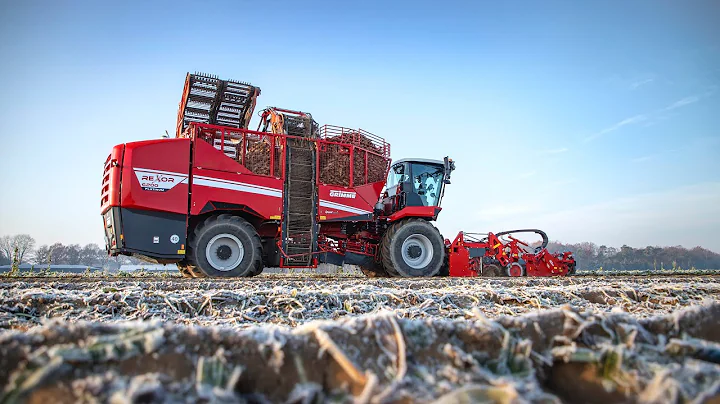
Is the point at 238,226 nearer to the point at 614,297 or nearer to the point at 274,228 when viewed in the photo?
the point at 274,228

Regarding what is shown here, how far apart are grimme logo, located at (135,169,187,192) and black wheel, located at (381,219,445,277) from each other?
514 cm

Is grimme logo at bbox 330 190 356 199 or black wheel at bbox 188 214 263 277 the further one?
grimme logo at bbox 330 190 356 199

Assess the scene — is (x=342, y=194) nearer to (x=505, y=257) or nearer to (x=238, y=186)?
(x=238, y=186)

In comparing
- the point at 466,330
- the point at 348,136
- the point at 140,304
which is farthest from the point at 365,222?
the point at 466,330

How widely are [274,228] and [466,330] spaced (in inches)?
325

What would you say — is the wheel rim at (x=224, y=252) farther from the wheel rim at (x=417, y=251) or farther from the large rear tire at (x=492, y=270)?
the large rear tire at (x=492, y=270)

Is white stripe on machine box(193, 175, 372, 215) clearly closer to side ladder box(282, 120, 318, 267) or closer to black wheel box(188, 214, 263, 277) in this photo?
side ladder box(282, 120, 318, 267)

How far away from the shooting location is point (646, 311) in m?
3.58

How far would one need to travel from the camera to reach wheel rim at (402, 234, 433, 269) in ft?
34.9

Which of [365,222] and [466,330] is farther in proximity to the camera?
[365,222]

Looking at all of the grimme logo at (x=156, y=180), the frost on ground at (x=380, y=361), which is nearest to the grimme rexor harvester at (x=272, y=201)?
the grimme logo at (x=156, y=180)

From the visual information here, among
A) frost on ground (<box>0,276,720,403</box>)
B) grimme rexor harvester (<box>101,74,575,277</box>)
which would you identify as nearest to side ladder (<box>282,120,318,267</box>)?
grimme rexor harvester (<box>101,74,575,277</box>)

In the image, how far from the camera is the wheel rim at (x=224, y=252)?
8.39m

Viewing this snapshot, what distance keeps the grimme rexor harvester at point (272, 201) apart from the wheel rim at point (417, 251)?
0.09 ft
